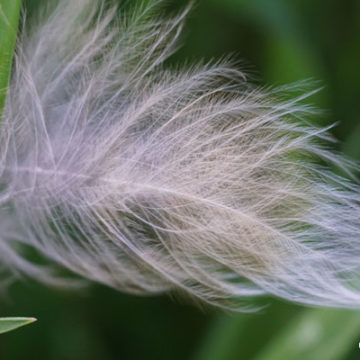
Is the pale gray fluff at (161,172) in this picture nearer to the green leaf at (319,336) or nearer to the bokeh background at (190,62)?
the green leaf at (319,336)

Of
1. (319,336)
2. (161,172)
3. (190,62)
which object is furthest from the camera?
(190,62)

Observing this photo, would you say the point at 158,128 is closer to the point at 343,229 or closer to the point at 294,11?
the point at 343,229

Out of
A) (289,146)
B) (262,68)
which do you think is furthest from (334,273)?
(262,68)

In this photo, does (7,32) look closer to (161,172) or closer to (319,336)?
(161,172)

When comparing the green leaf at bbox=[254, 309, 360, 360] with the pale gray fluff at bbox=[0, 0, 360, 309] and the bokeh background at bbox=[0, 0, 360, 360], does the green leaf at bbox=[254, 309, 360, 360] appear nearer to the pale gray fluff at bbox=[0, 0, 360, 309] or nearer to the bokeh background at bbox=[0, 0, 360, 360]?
the pale gray fluff at bbox=[0, 0, 360, 309]

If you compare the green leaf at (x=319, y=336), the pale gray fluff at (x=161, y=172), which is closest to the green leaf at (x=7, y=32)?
the pale gray fluff at (x=161, y=172)

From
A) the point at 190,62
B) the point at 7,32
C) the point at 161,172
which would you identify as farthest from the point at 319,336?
the point at 190,62
